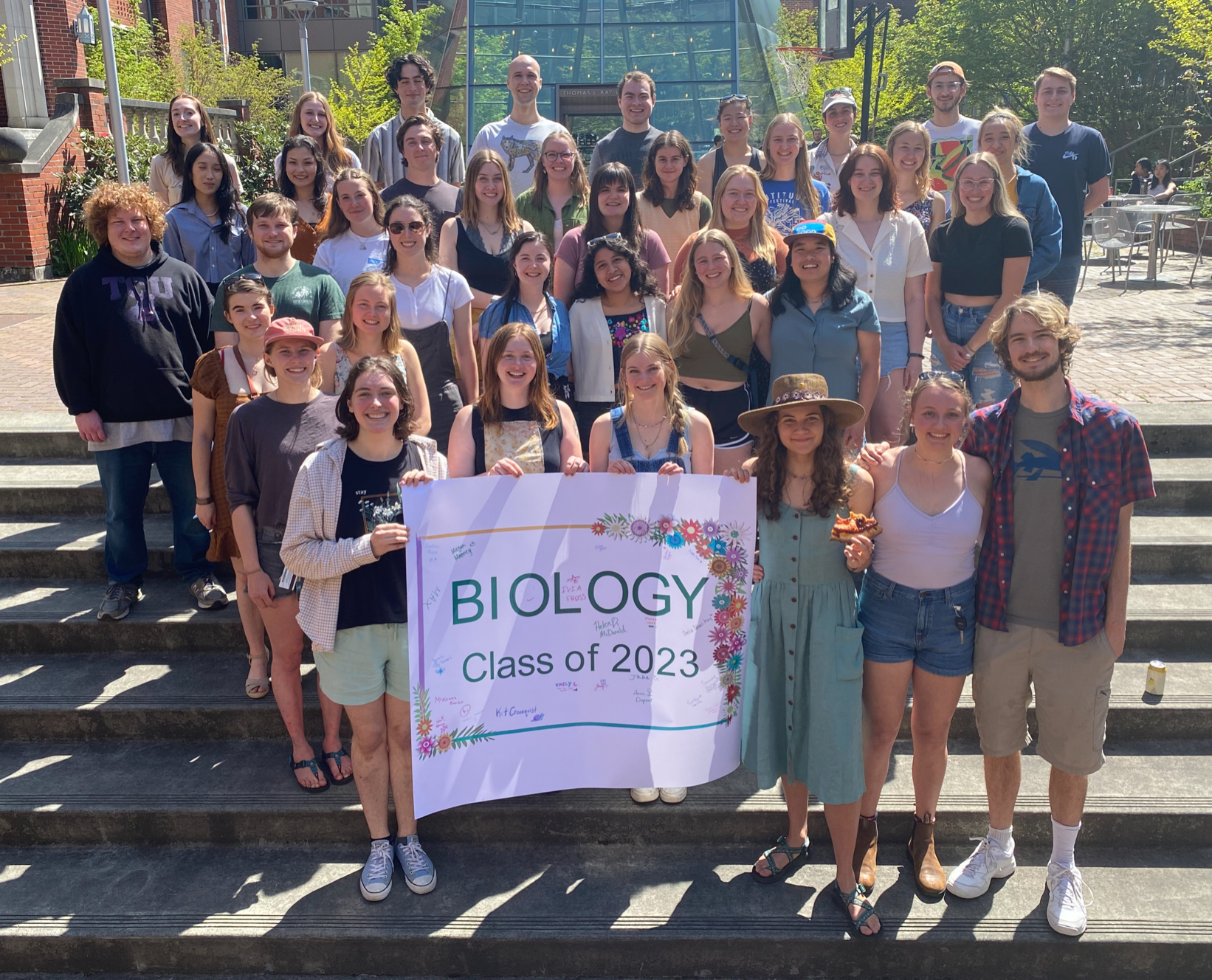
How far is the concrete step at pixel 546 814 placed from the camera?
4391 mm

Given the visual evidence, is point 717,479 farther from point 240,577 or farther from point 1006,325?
point 240,577

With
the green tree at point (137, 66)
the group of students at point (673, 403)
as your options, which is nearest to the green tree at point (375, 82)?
the green tree at point (137, 66)

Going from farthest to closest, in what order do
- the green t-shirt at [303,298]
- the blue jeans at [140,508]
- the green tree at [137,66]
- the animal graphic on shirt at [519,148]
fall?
the green tree at [137,66], the animal graphic on shirt at [519,148], the blue jeans at [140,508], the green t-shirt at [303,298]

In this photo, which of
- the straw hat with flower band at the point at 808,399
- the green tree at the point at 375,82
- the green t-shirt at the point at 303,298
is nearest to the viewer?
the straw hat with flower band at the point at 808,399

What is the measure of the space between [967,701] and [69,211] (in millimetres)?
15423

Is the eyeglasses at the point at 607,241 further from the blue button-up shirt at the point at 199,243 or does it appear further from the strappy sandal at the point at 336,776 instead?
the strappy sandal at the point at 336,776

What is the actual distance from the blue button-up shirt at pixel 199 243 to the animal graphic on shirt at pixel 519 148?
1923 mm

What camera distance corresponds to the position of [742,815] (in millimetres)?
4406

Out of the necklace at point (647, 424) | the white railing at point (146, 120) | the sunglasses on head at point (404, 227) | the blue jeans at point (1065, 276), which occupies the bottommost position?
the necklace at point (647, 424)

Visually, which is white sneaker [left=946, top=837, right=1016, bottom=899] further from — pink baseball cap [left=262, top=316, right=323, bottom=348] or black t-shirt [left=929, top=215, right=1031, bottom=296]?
pink baseball cap [left=262, top=316, right=323, bottom=348]

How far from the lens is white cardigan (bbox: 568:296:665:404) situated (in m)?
5.03

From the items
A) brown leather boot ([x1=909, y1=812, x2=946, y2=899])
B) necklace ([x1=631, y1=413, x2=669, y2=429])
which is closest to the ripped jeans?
necklace ([x1=631, y1=413, x2=669, y2=429])

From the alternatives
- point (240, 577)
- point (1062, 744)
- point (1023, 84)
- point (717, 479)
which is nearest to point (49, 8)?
point (240, 577)

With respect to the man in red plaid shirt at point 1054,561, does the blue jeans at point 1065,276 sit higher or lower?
higher
